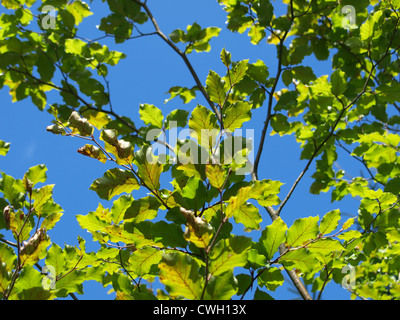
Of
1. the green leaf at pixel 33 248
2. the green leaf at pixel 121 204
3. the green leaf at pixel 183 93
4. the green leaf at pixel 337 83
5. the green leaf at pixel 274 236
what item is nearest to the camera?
the green leaf at pixel 33 248

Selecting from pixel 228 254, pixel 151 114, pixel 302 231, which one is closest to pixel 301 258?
pixel 302 231

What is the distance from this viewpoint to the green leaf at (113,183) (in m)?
0.94

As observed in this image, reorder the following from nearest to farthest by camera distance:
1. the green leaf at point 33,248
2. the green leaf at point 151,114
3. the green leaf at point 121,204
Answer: the green leaf at point 33,248, the green leaf at point 121,204, the green leaf at point 151,114

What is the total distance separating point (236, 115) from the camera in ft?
3.27

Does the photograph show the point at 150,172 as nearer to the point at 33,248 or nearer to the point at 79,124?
the point at 79,124

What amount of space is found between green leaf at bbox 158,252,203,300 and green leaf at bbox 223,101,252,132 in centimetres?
44

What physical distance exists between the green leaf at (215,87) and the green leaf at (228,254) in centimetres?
47

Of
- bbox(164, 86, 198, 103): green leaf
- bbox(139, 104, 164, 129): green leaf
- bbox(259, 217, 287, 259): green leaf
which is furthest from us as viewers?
bbox(164, 86, 198, 103): green leaf

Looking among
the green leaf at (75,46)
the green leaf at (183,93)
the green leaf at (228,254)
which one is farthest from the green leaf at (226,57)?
the green leaf at (75,46)

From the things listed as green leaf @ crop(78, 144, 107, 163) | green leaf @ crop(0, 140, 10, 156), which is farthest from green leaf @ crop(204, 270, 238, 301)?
green leaf @ crop(0, 140, 10, 156)

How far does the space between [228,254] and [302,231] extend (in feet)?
1.24

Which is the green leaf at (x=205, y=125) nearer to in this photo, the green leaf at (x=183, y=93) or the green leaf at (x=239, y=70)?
the green leaf at (x=239, y=70)

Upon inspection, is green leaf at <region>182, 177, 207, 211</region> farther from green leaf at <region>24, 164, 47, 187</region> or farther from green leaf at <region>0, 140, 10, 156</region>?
green leaf at <region>0, 140, 10, 156</region>

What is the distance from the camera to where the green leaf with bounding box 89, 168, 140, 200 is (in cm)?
94
